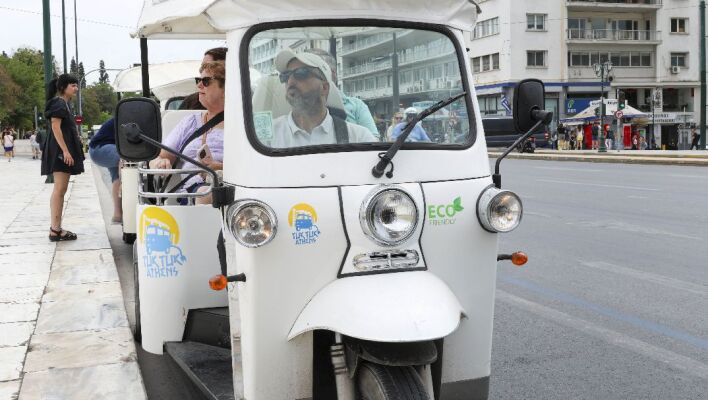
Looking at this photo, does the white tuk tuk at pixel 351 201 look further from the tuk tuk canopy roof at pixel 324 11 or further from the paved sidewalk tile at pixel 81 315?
the paved sidewalk tile at pixel 81 315

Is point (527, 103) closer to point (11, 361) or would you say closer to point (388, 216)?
point (388, 216)

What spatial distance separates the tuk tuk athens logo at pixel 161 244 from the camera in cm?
455

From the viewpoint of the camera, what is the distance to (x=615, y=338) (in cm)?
551

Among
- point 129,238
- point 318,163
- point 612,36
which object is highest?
point 612,36

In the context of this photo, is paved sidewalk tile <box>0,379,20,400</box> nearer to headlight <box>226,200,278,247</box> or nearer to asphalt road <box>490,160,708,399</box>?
headlight <box>226,200,278,247</box>

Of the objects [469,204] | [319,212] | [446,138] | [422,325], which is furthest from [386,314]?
[446,138]

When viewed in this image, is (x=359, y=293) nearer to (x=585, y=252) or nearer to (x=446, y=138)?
(x=446, y=138)

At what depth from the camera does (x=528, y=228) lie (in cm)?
1095

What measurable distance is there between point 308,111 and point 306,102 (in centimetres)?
4

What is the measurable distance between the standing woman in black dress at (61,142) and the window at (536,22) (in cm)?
5565

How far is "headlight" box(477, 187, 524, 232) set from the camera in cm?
343

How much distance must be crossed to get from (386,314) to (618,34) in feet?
218

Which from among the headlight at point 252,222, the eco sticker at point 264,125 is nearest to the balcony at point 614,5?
the eco sticker at point 264,125

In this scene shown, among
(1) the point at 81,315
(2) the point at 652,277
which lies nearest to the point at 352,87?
(1) the point at 81,315
